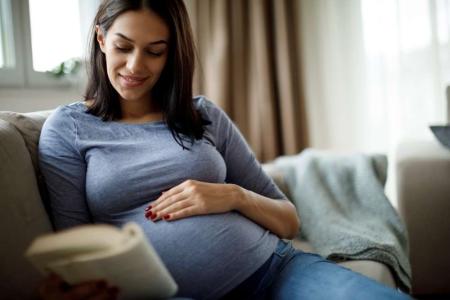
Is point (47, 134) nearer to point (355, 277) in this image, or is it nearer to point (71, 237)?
point (71, 237)

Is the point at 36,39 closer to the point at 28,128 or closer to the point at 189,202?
the point at 28,128

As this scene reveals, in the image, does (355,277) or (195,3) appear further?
(195,3)

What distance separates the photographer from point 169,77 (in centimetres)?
126

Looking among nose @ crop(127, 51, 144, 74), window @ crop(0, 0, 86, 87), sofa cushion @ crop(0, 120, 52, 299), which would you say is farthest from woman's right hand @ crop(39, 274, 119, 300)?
window @ crop(0, 0, 86, 87)

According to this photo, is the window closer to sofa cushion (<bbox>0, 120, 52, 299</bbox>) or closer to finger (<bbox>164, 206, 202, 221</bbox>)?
sofa cushion (<bbox>0, 120, 52, 299</bbox>)

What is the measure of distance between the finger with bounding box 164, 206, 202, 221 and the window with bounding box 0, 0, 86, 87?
4.47 ft

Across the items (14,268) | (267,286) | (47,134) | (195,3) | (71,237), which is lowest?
(267,286)

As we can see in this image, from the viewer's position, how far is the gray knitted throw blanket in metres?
1.38

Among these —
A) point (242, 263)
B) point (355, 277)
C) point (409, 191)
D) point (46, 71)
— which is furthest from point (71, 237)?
point (46, 71)

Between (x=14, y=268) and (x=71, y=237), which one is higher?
(x=71, y=237)

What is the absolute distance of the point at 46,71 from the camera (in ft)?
7.17

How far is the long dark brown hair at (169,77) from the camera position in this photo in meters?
1.15

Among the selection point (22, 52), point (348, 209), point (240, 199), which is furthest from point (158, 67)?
point (22, 52)

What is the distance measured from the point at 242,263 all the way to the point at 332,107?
77.3 inches
